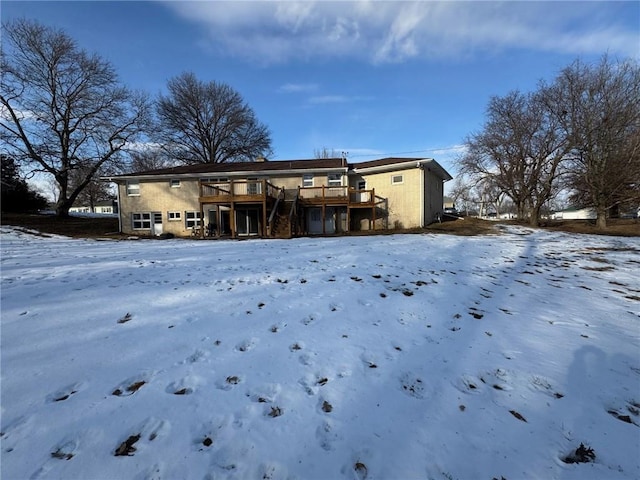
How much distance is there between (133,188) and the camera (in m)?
21.9

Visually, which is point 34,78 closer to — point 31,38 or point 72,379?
point 31,38

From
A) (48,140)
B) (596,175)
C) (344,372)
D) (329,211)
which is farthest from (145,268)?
(596,175)

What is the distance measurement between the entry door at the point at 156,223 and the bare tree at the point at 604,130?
3045 centimetres

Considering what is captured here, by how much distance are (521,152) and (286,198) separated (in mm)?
19689

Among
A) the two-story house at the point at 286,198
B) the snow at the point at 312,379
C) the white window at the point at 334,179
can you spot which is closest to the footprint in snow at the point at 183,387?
the snow at the point at 312,379

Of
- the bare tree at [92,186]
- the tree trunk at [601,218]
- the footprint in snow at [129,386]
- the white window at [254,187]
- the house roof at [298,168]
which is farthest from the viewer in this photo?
the bare tree at [92,186]

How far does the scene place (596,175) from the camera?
66.3ft

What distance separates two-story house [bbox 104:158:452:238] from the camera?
18.9 m

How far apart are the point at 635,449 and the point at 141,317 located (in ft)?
17.4

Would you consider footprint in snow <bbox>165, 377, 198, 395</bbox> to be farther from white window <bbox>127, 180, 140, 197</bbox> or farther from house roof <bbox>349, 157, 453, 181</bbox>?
white window <bbox>127, 180, 140, 197</bbox>

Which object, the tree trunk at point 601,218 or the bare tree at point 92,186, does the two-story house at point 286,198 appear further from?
the tree trunk at point 601,218

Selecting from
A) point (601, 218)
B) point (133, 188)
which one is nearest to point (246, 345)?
point (133, 188)

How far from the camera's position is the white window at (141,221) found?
2183cm

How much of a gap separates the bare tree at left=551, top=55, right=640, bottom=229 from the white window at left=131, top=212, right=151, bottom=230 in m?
31.4
